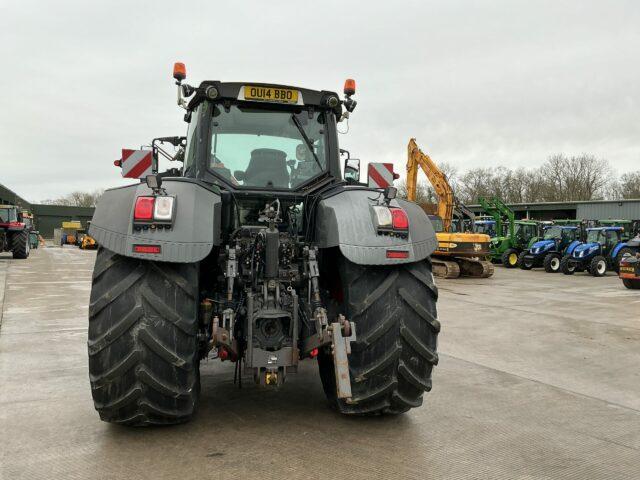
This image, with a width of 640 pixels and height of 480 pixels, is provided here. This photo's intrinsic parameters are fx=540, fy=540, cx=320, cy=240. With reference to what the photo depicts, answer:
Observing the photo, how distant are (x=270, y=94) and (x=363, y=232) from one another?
1.44 metres

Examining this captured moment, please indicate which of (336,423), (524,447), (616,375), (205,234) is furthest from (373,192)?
(616,375)

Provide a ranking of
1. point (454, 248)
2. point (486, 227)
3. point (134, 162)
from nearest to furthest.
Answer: point (134, 162)
point (454, 248)
point (486, 227)

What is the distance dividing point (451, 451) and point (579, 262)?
20346 mm

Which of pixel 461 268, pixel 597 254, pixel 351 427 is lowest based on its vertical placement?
pixel 351 427

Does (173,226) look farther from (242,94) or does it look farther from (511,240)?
(511,240)

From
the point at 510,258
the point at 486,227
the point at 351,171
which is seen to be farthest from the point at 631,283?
the point at 351,171

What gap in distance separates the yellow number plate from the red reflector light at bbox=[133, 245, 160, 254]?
1.57m

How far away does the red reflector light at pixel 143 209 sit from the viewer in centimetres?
326

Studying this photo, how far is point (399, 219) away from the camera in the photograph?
144 inches

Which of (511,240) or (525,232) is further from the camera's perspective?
(525,232)

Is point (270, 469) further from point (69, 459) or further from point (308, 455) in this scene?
point (69, 459)

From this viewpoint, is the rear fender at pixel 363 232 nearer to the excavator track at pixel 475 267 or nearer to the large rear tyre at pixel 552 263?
the excavator track at pixel 475 267

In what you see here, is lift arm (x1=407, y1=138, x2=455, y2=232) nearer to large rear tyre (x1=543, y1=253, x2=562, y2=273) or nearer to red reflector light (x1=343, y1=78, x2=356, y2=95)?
large rear tyre (x1=543, y1=253, x2=562, y2=273)

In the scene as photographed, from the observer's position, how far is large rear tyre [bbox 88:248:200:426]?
3.21 m
